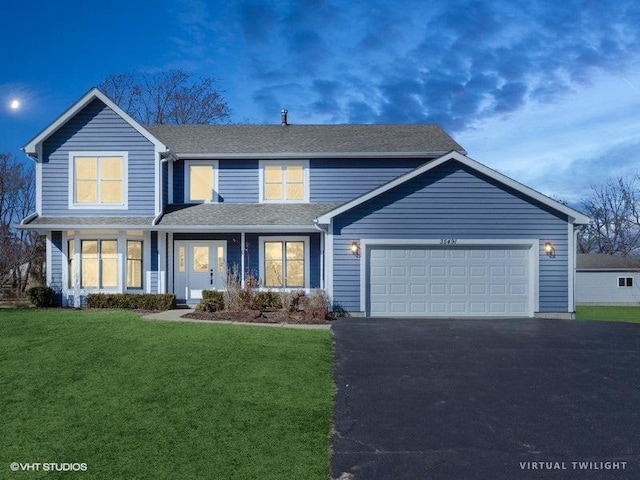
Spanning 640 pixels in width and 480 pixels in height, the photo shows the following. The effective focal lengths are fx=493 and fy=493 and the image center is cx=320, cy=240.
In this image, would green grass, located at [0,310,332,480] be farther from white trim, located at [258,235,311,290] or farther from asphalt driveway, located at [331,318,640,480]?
white trim, located at [258,235,311,290]

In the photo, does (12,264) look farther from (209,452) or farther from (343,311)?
(209,452)

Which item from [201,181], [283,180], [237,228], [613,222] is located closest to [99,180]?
[201,181]

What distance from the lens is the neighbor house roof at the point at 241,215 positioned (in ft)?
56.1

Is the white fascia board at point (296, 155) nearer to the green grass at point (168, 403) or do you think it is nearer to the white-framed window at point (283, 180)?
the white-framed window at point (283, 180)

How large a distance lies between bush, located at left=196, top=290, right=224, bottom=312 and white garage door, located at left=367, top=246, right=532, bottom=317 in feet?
15.9

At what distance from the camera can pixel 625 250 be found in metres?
50.5

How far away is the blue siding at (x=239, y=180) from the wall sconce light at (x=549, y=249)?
10328 mm

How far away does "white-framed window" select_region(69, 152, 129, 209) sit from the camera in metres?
17.6

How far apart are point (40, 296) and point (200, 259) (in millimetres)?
5492

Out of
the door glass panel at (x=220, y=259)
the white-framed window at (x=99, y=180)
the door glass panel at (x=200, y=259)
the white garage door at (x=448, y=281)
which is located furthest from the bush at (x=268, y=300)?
the white-framed window at (x=99, y=180)

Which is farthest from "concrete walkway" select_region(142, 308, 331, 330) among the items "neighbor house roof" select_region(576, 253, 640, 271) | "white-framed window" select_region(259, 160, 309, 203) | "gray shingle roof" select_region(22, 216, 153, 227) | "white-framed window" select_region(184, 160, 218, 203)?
"neighbor house roof" select_region(576, 253, 640, 271)

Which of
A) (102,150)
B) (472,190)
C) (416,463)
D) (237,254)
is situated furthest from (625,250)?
(416,463)

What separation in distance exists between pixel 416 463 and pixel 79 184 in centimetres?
1642

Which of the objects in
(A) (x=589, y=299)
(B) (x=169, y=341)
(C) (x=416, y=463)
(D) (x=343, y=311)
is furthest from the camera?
(A) (x=589, y=299)
